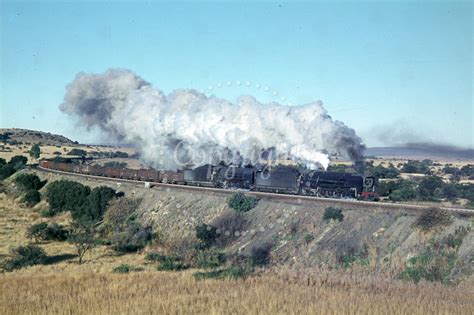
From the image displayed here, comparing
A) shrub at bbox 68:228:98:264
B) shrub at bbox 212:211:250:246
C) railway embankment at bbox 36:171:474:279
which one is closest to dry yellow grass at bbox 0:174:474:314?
railway embankment at bbox 36:171:474:279

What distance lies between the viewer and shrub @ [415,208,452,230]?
30.6m

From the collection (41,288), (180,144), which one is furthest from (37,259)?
(180,144)

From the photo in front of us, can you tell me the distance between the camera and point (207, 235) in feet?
123

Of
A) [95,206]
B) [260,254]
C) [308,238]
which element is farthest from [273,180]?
[260,254]

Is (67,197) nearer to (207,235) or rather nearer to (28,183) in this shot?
(28,183)

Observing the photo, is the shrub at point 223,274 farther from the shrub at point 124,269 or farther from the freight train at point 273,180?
the freight train at point 273,180

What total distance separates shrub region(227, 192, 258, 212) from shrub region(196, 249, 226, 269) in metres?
7.86

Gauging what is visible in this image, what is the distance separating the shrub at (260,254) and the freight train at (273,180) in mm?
12326

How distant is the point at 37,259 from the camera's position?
33.4m

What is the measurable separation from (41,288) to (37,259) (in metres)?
10.1

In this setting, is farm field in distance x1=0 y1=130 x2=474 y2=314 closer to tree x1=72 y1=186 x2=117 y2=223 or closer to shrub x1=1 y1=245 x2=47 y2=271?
shrub x1=1 y1=245 x2=47 y2=271

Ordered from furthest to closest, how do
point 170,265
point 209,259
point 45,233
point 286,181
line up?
point 286,181 → point 45,233 → point 209,259 → point 170,265

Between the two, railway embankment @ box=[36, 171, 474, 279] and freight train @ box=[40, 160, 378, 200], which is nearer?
railway embankment @ box=[36, 171, 474, 279]

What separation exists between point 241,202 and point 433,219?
14.6m
